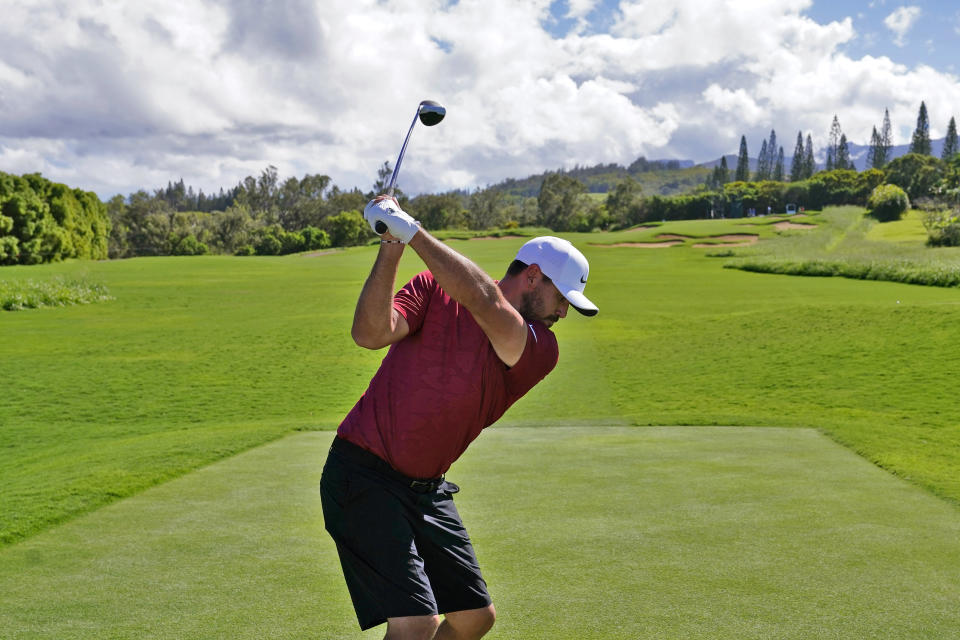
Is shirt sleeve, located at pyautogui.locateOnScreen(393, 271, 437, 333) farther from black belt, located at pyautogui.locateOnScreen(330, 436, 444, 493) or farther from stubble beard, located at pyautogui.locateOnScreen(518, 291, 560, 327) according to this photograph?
black belt, located at pyautogui.locateOnScreen(330, 436, 444, 493)

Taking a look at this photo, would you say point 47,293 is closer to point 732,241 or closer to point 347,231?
point 347,231

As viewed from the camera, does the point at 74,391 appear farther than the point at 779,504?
Yes

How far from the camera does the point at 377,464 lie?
2.99 m

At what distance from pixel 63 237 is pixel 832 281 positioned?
147ft

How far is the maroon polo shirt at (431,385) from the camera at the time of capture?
9.48 ft

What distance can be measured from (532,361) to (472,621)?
3.23ft

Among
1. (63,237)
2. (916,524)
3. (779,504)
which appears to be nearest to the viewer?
(916,524)

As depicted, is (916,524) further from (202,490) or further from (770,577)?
(202,490)

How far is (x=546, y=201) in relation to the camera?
9875 centimetres

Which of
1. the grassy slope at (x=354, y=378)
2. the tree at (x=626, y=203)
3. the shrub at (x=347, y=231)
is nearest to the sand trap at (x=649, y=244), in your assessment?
the shrub at (x=347, y=231)

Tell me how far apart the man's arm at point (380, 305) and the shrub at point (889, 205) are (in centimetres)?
9212

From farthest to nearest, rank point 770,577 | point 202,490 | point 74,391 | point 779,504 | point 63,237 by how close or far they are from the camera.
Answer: point 63,237
point 74,391
point 202,490
point 779,504
point 770,577

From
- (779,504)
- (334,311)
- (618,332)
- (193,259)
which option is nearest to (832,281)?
(618,332)

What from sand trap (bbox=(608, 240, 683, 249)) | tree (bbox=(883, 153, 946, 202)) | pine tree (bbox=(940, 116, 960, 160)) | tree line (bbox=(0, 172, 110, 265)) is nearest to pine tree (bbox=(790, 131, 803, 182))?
→ pine tree (bbox=(940, 116, 960, 160))
